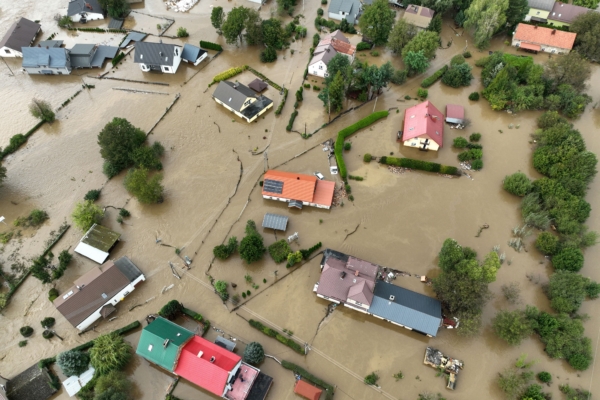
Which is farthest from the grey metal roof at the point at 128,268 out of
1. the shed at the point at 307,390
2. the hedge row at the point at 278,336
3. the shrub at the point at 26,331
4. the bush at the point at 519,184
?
the bush at the point at 519,184

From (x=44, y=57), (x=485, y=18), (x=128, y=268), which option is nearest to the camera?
(x=128, y=268)

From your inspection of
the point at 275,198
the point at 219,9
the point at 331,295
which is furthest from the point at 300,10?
the point at 331,295

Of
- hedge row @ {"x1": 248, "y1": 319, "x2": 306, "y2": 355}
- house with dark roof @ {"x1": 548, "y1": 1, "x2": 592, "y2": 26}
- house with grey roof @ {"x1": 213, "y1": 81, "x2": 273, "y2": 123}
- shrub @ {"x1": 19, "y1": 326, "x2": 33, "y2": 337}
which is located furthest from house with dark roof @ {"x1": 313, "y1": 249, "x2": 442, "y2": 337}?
house with dark roof @ {"x1": 548, "y1": 1, "x2": 592, "y2": 26}

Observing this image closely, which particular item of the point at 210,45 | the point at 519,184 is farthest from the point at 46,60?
the point at 519,184

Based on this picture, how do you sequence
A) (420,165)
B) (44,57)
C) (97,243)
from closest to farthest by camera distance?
(97,243), (420,165), (44,57)

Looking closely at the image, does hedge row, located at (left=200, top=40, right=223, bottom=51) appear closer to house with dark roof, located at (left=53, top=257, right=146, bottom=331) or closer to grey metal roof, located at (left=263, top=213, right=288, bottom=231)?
grey metal roof, located at (left=263, top=213, right=288, bottom=231)

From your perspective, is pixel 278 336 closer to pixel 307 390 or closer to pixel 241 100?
pixel 307 390

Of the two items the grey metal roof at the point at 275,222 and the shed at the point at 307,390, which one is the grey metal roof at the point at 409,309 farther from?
the grey metal roof at the point at 275,222
